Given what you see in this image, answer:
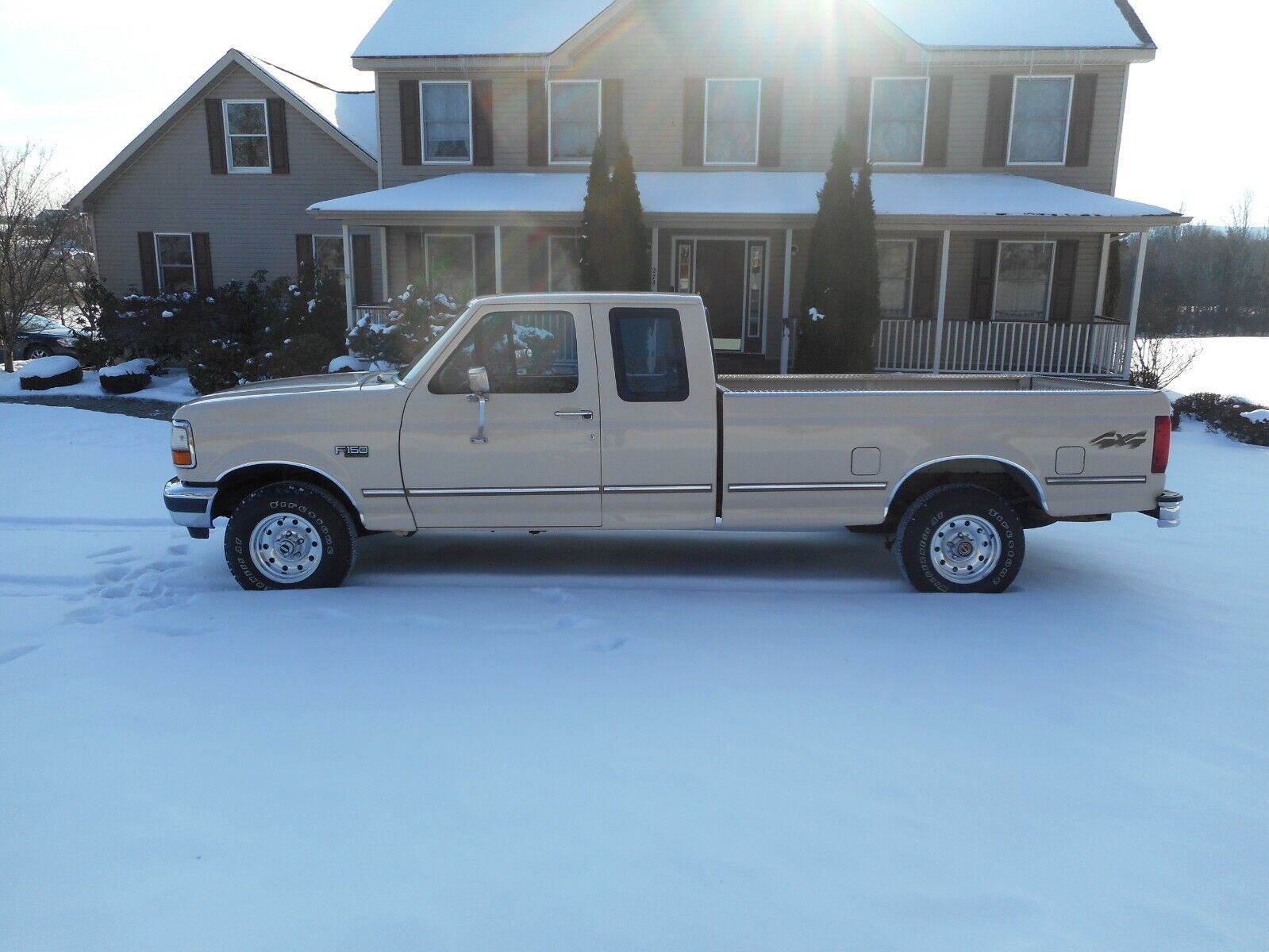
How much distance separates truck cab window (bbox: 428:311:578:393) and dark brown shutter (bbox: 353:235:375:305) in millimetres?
17604

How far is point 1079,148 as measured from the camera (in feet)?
61.2

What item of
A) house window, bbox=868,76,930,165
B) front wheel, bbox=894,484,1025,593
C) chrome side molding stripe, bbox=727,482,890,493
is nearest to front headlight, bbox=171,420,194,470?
chrome side molding stripe, bbox=727,482,890,493

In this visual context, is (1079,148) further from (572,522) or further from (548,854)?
(548,854)

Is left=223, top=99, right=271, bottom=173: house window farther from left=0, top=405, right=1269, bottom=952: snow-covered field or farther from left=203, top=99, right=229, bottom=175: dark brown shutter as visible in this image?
left=0, top=405, right=1269, bottom=952: snow-covered field

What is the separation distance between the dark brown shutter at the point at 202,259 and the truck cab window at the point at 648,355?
66.2ft

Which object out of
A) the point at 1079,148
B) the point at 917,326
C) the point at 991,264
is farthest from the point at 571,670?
the point at 1079,148

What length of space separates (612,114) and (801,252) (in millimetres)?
4762

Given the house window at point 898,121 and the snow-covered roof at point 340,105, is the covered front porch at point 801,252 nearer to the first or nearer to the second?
the house window at point 898,121

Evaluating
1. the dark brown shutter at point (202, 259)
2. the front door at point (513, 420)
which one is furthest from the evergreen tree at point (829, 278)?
the dark brown shutter at point (202, 259)

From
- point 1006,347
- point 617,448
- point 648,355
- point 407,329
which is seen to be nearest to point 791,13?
point 1006,347

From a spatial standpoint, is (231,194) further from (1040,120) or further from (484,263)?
(1040,120)

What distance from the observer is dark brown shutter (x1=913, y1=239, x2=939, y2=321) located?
19.0 meters

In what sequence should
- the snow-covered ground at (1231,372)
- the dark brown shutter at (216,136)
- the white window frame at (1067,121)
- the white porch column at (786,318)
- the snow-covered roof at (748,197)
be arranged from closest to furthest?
1. the snow-covered roof at (748,197)
2. the white porch column at (786,318)
3. the white window frame at (1067,121)
4. the snow-covered ground at (1231,372)
5. the dark brown shutter at (216,136)

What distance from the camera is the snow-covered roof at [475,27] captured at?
64.2 feet
